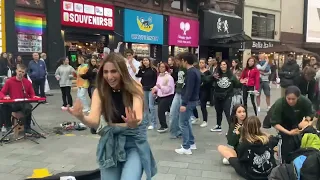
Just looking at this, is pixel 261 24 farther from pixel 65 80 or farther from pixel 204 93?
pixel 65 80

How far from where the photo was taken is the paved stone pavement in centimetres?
515

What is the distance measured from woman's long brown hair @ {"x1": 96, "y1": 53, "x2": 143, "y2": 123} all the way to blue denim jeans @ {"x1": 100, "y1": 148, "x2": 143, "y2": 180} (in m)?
0.34

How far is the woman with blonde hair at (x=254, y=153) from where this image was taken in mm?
4730

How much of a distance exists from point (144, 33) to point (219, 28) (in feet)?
25.0

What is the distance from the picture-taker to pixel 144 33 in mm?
19781

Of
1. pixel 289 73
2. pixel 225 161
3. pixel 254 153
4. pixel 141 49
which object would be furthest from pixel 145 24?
pixel 254 153

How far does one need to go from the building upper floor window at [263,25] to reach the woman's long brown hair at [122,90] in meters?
29.4

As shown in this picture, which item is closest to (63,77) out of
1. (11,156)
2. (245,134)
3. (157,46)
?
(11,156)

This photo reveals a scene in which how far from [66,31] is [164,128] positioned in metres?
9.48

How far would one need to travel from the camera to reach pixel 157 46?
21328mm

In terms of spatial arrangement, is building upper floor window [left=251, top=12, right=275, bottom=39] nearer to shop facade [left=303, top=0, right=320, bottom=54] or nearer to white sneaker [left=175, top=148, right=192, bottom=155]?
shop facade [left=303, top=0, right=320, bottom=54]

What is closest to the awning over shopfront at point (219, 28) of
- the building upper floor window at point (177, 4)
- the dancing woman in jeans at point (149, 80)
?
the building upper floor window at point (177, 4)

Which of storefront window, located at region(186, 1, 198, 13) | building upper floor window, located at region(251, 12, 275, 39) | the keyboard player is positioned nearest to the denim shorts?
the keyboard player

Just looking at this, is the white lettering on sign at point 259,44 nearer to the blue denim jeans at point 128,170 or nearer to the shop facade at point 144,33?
the shop facade at point 144,33
